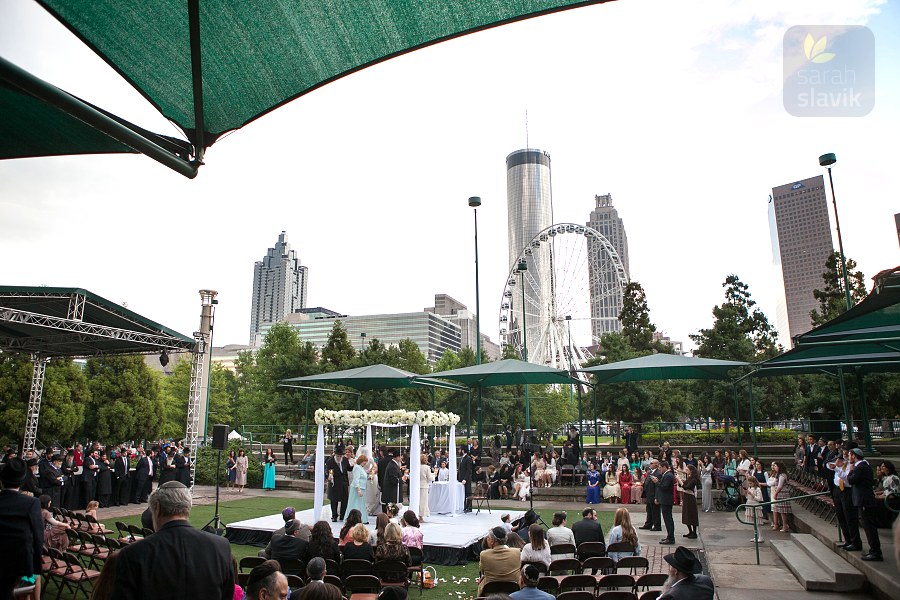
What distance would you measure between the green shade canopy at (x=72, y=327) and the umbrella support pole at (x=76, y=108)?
17054mm

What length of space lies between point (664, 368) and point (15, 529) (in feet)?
63.3

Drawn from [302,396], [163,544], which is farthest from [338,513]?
[302,396]

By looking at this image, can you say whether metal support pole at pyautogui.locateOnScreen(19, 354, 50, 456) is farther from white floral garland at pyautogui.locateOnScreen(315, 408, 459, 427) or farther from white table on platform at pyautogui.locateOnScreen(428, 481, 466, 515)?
white table on platform at pyautogui.locateOnScreen(428, 481, 466, 515)

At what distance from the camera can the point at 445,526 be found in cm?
1377

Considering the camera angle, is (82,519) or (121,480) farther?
(121,480)

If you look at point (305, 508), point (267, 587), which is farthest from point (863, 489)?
point (305, 508)

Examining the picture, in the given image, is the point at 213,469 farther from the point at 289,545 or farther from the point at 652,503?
the point at 289,545

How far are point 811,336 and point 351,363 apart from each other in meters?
32.1

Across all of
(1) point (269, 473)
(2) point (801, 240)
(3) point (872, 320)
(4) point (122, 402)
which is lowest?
(1) point (269, 473)

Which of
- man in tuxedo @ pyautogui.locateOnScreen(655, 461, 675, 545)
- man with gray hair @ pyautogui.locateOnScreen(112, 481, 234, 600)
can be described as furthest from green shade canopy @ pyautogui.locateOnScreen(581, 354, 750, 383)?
man with gray hair @ pyautogui.locateOnScreen(112, 481, 234, 600)

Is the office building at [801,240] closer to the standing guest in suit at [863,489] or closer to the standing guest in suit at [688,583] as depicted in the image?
the standing guest in suit at [863,489]

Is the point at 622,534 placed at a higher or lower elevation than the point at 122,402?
lower

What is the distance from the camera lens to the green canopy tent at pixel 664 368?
715 inches

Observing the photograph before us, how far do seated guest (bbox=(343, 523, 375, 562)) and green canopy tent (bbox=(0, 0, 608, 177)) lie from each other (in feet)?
19.8
